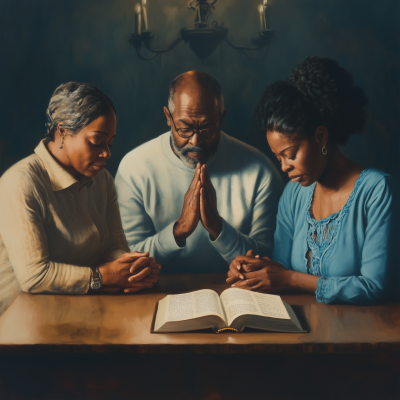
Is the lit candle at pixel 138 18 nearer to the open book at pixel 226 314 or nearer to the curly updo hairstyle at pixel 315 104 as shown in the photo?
the curly updo hairstyle at pixel 315 104

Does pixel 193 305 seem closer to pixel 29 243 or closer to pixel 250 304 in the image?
pixel 250 304

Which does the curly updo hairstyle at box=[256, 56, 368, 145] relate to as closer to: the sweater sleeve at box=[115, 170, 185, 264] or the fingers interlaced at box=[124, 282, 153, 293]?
the sweater sleeve at box=[115, 170, 185, 264]

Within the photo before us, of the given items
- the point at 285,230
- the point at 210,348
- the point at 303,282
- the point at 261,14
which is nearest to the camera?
the point at 210,348

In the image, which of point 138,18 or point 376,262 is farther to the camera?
point 138,18

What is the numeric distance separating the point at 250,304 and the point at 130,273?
0.70 metres

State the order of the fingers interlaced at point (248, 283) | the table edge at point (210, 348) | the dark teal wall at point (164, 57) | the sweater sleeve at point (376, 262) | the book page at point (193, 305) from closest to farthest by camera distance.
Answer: the table edge at point (210, 348) → the book page at point (193, 305) → the sweater sleeve at point (376, 262) → the fingers interlaced at point (248, 283) → the dark teal wall at point (164, 57)

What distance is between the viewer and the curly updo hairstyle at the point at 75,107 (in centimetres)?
245

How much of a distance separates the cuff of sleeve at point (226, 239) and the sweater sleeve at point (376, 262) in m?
0.56

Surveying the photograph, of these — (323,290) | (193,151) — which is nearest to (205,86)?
(193,151)

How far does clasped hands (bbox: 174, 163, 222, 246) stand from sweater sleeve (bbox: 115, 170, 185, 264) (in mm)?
73

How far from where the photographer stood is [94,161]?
2.53 m

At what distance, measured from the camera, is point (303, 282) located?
7.98 ft

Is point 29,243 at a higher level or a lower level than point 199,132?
lower

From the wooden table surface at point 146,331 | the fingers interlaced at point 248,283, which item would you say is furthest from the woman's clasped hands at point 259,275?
the wooden table surface at point 146,331
